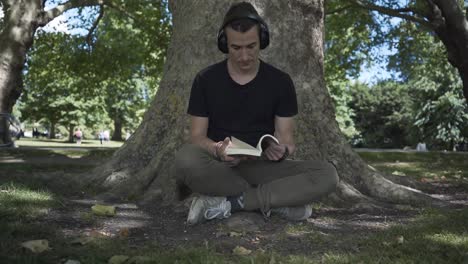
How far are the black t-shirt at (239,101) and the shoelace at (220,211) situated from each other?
55 centimetres

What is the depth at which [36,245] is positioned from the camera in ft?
9.11

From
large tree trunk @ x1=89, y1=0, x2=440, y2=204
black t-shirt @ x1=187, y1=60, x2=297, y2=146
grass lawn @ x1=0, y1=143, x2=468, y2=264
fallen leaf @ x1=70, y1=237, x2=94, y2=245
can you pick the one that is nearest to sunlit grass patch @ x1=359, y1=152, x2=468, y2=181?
large tree trunk @ x1=89, y1=0, x2=440, y2=204

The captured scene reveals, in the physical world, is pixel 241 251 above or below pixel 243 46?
below

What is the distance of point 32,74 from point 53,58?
3.11 meters

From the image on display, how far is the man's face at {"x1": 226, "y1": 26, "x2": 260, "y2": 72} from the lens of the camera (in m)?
3.75

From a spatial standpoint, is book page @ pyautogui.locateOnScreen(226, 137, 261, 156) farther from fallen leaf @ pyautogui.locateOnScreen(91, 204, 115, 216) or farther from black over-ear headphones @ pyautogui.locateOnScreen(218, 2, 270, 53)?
fallen leaf @ pyautogui.locateOnScreen(91, 204, 115, 216)

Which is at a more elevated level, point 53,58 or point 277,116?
point 53,58

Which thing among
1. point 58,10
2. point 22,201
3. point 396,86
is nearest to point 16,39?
point 58,10

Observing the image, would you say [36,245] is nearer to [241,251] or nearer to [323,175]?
[241,251]

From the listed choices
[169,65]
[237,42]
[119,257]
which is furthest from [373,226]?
[169,65]

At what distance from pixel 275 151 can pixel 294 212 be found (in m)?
0.56

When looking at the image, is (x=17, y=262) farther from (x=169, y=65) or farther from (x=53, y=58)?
(x=53, y=58)

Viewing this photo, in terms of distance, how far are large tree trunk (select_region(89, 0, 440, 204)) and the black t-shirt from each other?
1211 mm

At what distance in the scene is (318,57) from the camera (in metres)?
5.61
